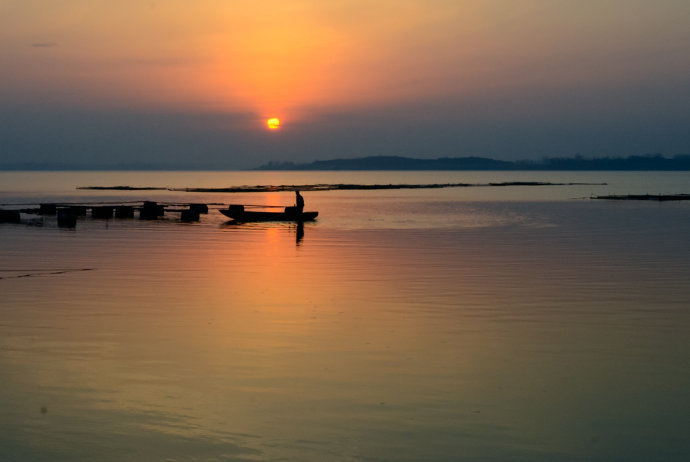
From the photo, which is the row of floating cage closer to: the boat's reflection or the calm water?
the boat's reflection

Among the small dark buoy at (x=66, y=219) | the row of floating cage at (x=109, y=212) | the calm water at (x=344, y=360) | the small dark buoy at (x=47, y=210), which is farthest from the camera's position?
the small dark buoy at (x=47, y=210)

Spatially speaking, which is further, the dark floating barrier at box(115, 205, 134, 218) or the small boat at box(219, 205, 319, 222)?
the dark floating barrier at box(115, 205, 134, 218)

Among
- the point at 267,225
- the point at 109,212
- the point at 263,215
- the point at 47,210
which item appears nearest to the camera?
the point at 267,225

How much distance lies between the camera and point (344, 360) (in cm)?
1691

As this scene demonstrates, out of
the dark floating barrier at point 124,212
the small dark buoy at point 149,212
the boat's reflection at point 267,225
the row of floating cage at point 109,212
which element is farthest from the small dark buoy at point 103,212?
the boat's reflection at point 267,225

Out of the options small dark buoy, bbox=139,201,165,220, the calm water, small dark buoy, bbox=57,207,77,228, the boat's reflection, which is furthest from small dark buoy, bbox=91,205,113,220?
the calm water

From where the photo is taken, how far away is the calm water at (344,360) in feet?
39.0

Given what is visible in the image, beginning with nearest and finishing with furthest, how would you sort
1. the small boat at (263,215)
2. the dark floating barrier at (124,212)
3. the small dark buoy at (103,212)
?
1. the small boat at (263,215)
2. the small dark buoy at (103,212)
3. the dark floating barrier at (124,212)

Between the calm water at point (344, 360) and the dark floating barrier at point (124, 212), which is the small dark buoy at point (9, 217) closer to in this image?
the dark floating barrier at point (124, 212)

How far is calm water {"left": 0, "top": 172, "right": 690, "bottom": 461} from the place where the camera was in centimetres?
1190

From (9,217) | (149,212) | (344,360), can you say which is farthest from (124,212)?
(344,360)

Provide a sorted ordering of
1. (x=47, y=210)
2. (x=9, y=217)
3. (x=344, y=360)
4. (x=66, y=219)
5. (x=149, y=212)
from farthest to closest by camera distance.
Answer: (x=149, y=212)
(x=47, y=210)
(x=9, y=217)
(x=66, y=219)
(x=344, y=360)

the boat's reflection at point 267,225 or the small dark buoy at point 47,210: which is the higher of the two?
the boat's reflection at point 267,225

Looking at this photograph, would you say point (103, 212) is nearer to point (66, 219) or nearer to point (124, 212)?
point (124, 212)
